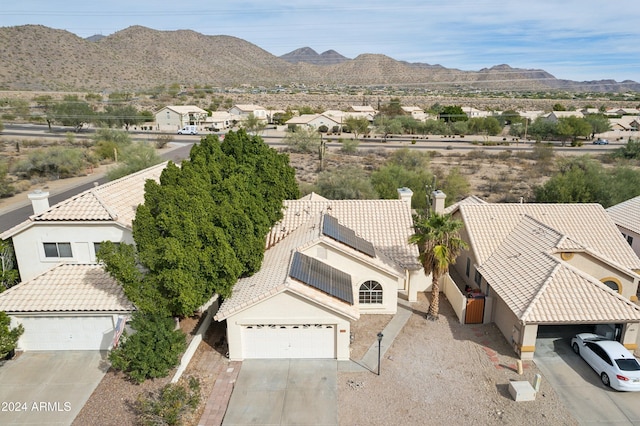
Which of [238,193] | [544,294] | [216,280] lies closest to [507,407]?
[544,294]

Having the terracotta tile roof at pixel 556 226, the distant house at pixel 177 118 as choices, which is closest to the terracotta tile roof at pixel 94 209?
the terracotta tile roof at pixel 556 226

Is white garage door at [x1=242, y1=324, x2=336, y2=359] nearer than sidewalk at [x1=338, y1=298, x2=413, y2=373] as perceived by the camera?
No

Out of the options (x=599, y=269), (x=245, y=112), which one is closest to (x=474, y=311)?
(x=599, y=269)

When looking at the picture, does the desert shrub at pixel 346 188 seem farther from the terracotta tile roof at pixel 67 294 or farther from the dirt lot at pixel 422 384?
the terracotta tile roof at pixel 67 294

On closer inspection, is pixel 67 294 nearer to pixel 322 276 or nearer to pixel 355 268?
pixel 322 276

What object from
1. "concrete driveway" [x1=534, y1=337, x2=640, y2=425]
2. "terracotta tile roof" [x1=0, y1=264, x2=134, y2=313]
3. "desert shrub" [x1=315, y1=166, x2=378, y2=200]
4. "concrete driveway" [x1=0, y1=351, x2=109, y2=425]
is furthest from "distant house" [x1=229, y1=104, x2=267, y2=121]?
"concrete driveway" [x1=534, y1=337, x2=640, y2=425]

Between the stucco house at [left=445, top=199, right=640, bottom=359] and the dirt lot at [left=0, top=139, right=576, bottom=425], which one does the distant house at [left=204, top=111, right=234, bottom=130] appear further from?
the dirt lot at [left=0, top=139, right=576, bottom=425]
